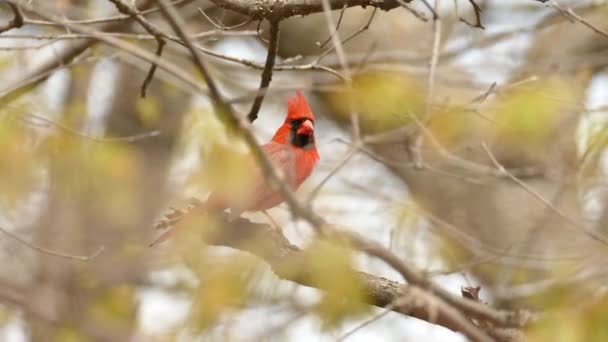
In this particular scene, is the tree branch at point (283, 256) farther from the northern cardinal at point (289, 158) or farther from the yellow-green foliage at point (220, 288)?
the yellow-green foliage at point (220, 288)

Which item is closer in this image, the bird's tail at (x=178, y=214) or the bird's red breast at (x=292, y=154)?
the bird's red breast at (x=292, y=154)

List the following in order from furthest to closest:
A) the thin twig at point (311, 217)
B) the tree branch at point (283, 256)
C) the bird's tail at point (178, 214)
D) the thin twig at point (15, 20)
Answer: the bird's tail at point (178, 214) < the tree branch at point (283, 256) < the thin twig at point (15, 20) < the thin twig at point (311, 217)

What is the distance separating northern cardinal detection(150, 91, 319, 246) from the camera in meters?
4.10

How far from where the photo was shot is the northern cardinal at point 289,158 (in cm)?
410

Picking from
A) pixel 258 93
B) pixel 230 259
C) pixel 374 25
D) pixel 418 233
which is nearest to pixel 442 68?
pixel 374 25

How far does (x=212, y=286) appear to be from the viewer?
14.6 ft

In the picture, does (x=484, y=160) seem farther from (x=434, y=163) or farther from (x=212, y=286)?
(x=212, y=286)

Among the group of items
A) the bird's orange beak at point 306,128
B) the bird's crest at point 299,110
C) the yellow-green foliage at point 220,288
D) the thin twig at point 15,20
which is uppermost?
the bird's crest at point 299,110

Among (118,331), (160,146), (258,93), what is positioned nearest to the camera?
(258,93)

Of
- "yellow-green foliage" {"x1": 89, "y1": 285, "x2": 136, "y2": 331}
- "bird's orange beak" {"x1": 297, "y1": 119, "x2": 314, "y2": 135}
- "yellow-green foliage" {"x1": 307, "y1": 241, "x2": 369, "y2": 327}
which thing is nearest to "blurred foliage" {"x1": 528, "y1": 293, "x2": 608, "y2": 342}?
"yellow-green foliage" {"x1": 307, "y1": 241, "x2": 369, "y2": 327}

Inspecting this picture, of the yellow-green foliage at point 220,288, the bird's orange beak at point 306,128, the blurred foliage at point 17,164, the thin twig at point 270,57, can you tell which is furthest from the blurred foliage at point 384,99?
the blurred foliage at point 17,164

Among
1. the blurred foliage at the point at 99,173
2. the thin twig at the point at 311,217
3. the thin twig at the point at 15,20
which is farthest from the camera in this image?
the blurred foliage at the point at 99,173

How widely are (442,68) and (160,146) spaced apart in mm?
2396

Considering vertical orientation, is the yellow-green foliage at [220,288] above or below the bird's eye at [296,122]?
below
